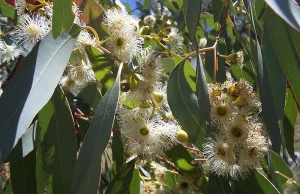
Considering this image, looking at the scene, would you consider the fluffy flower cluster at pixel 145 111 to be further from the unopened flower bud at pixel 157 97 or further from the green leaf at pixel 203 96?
the green leaf at pixel 203 96

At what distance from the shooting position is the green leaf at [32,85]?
3.53 ft

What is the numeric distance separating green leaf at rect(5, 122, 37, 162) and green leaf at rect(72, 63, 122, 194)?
0.37 meters

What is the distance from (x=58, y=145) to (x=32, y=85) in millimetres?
→ 235

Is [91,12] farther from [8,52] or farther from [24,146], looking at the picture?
[24,146]

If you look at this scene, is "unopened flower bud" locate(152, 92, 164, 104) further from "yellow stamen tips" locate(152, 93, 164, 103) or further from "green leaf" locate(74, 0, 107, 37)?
"green leaf" locate(74, 0, 107, 37)

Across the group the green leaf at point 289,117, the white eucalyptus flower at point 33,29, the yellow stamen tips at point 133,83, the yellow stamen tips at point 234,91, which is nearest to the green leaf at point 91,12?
the white eucalyptus flower at point 33,29

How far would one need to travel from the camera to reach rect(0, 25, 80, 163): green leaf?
1.08 meters

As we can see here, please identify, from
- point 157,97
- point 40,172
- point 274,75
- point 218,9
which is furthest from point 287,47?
point 40,172

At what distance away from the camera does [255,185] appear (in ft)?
4.65

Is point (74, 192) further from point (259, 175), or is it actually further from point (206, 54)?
point (206, 54)

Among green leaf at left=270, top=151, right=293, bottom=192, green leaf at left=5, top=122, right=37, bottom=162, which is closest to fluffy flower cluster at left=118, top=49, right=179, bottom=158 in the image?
green leaf at left=5, top=122, right=37, bottom=162

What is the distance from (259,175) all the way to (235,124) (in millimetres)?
228

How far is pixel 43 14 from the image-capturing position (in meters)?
1.46

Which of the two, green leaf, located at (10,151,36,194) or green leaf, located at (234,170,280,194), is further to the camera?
green leaf, located at (10,151,36,194)
